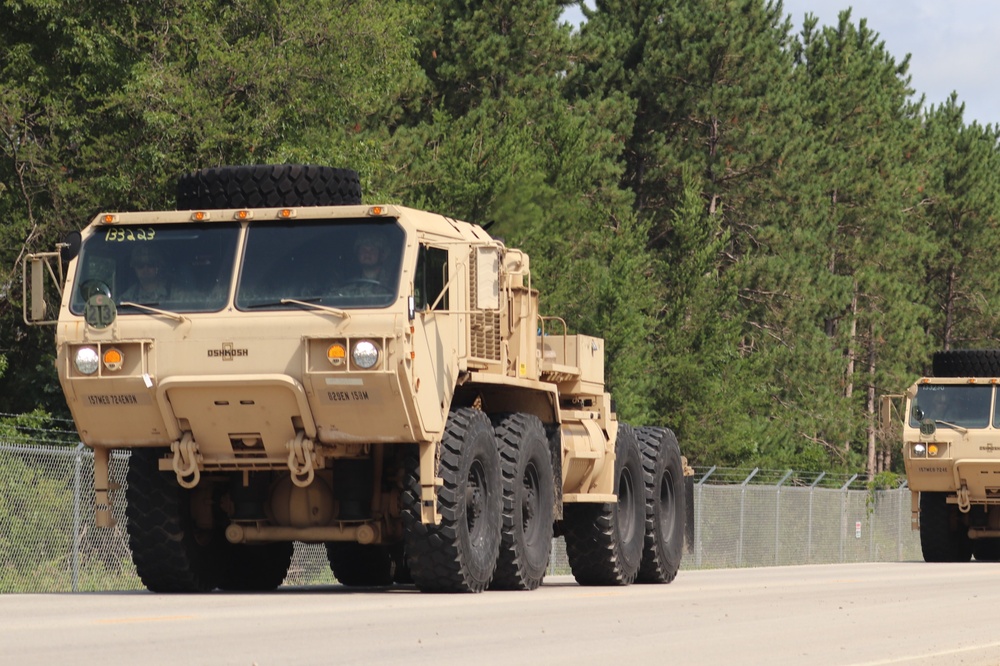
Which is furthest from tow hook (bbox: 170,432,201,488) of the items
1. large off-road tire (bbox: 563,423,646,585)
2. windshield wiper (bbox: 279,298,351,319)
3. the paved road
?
large off-road tire (bbox: 563,423,646,585)

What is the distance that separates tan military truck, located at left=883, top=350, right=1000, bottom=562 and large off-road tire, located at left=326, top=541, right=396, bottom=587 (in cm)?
1333

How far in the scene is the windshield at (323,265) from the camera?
49.8 ft

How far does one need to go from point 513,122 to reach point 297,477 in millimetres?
29759

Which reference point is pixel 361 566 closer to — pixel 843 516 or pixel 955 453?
pixel 955 453

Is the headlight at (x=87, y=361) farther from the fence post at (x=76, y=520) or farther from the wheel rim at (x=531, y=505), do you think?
the fence post at (x=76, y=520)

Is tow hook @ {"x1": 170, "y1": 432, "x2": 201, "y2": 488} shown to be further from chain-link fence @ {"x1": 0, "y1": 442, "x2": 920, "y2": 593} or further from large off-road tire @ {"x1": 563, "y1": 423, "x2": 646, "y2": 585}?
large off-road tire @ {"x1": 563, "y1": 423, "x2": 646, "y2": 585}

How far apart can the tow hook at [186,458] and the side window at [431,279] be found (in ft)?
6.97

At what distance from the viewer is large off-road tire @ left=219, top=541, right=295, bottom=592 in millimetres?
→ 17422

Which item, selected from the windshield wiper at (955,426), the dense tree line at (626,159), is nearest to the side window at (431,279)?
the dense tree line at (626,159)

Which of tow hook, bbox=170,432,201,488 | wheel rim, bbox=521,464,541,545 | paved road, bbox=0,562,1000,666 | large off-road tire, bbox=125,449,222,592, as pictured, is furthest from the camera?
wheel rim, bbox=521,464,541,545

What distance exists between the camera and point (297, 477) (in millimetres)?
15414

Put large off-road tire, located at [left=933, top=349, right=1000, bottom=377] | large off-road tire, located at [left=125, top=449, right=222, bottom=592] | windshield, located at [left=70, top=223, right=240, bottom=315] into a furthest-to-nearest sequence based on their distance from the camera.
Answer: large off-road tire, located at [left=933, top=349, right=1000, bottom=377] → large off-road tire, located at [left=125, top=449, right=222, bottom=592] → windshield, located at [left=70, top=223, right=240, bottom=315]

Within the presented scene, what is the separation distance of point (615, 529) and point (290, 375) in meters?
5.52

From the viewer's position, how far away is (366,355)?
14.8 meters
